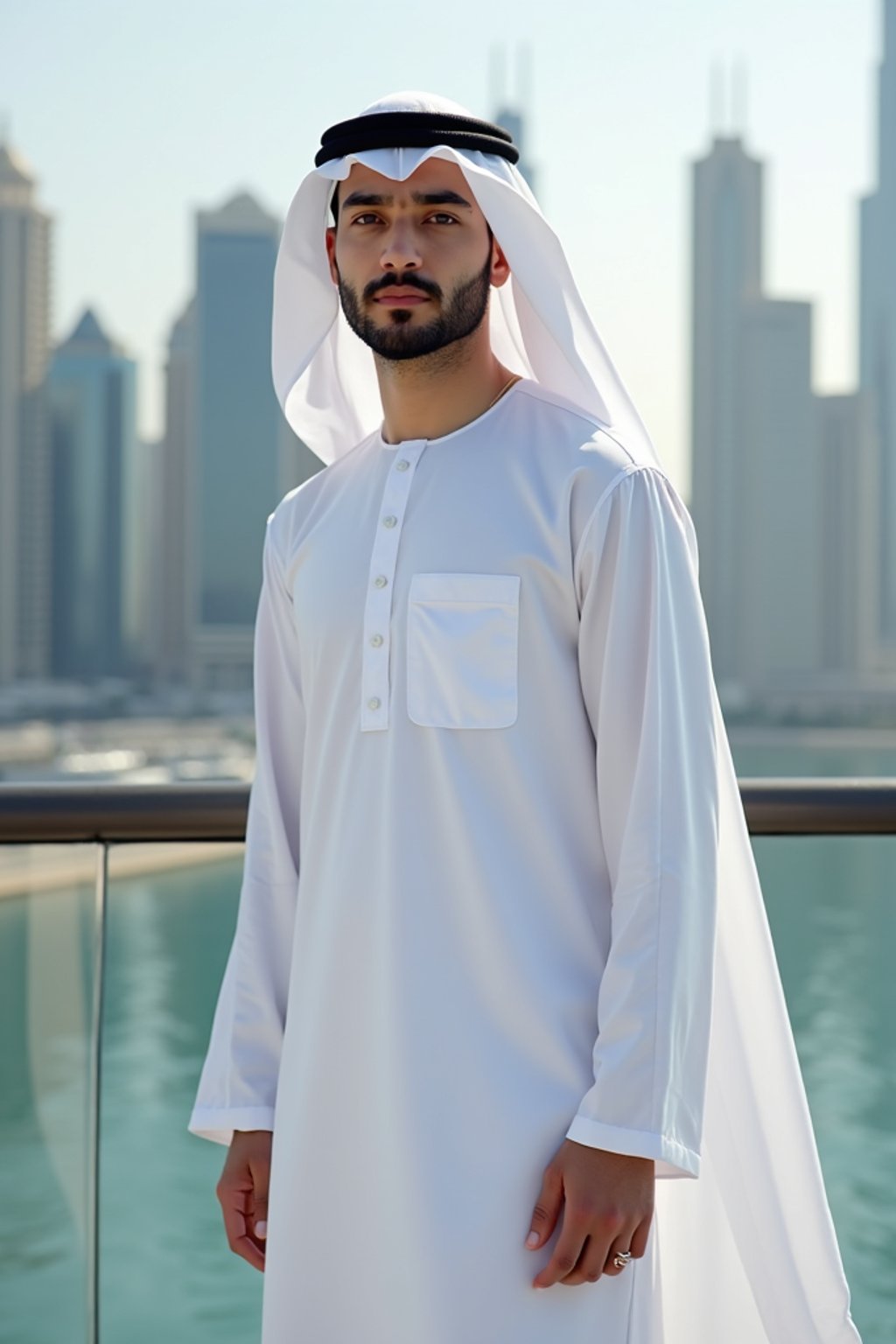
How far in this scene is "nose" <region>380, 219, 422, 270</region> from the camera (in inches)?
48.9

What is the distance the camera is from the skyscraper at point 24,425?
74.9 m

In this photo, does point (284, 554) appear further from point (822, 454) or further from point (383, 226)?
point (822, 454)

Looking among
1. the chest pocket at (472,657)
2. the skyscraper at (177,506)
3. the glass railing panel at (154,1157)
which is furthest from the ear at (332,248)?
the skyscraper at (177,506)

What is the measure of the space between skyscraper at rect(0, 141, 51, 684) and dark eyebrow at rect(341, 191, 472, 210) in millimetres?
73504

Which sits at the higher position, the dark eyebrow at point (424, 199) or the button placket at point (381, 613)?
the dark eyebrow at point (424, 199)

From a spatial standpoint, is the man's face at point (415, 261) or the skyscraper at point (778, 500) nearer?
the man's face at point (415, 261)

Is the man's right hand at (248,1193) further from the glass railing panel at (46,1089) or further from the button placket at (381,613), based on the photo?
the glass railing panel at (46,1089)

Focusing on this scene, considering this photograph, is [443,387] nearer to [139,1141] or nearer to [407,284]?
[407,284]

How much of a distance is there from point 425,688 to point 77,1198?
104cm

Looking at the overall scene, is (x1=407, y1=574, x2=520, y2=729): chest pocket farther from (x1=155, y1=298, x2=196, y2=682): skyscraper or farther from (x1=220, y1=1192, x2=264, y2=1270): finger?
(x1=155, y1=298, x2=196, y2=682): skyscraper

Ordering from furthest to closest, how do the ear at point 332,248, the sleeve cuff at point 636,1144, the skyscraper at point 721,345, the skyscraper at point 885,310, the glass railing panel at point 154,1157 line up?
the skyscraper at point 885,310
the skyscraper at point 721,345
the glass railing panel at point 154,1157
the ear at point 332,248
the sleeve cuff at point 636,1144

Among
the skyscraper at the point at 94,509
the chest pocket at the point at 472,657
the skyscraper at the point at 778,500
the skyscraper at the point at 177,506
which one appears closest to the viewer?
the chest pocket at the point at 472,657

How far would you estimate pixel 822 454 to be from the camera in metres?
82.6

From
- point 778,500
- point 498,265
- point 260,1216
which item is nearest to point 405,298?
point 498,265
